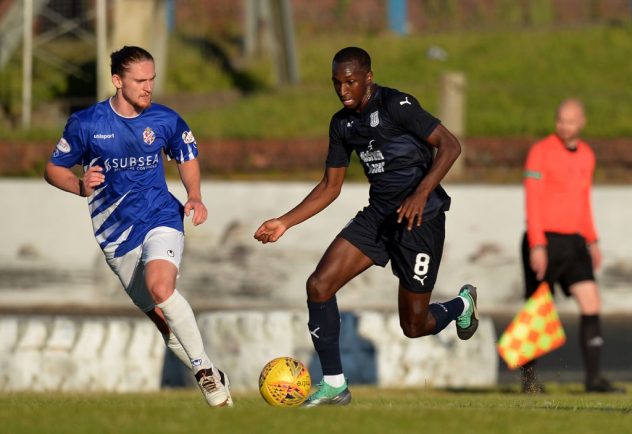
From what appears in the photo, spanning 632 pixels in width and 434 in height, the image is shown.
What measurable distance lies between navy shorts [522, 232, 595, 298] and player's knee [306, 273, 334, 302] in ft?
9.51

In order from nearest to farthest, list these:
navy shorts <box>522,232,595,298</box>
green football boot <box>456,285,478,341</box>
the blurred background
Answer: green football boot <box>456,285,478,341</box>, navy shorts <box>522,232,595,298</box>, the blurred background

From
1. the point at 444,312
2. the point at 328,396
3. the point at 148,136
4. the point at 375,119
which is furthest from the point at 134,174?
the point at 444,312

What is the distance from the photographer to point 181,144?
28.3 feet

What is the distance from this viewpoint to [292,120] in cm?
2403

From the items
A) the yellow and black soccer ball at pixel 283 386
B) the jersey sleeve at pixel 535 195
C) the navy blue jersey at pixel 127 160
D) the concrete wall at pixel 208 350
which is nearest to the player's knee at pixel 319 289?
the yellow and black soccer ball at pixel 283 386

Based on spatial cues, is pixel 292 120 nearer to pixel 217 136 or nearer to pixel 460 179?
pixel 217 136

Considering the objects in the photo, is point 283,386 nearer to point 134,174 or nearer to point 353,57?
point 134,174

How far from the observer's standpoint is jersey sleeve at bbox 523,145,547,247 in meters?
10.8

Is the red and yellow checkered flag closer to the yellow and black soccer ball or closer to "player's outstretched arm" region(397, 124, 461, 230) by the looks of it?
the yellow and black soccer ball

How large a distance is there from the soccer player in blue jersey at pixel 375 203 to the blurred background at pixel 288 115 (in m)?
3.08

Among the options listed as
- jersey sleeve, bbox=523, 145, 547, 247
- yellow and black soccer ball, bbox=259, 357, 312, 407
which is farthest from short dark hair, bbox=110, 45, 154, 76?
jersey sleeve, bbox=523, 145, 547, 247

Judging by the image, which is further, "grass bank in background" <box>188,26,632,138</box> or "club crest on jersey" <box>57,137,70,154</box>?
"grass bank in background" <box>188,26,632,138</box>

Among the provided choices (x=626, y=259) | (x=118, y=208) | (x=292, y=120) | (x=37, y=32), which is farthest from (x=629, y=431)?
(x=37, y=32)

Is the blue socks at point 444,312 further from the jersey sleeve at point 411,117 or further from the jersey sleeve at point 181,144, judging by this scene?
the jersey sleeve at point 181,144
